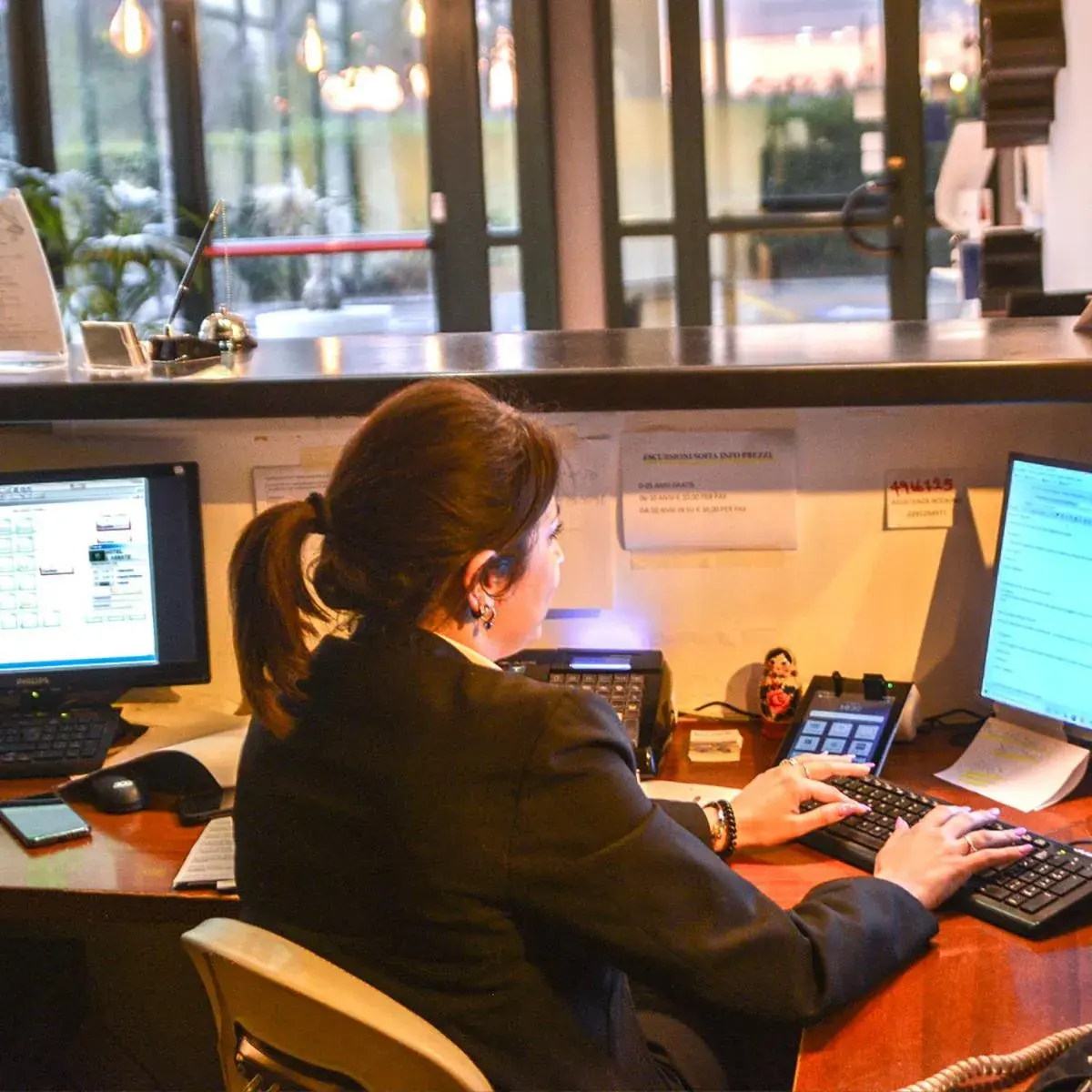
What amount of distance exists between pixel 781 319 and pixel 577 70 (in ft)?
4.02

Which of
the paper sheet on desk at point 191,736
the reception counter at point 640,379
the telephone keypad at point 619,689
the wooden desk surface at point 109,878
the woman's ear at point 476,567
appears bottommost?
the wooden desk surface at point 109,878

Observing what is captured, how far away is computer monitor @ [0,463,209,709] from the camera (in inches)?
80.7

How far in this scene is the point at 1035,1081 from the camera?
114 centimetres

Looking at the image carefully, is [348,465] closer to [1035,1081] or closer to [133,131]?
[1035,1081]

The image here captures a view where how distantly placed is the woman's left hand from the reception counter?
17.8 inches

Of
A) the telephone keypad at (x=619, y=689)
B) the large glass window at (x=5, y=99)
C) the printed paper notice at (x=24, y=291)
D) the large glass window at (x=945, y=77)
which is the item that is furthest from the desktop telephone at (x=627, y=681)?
the large glass window at (x=5, y=99)

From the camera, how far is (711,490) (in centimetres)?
204

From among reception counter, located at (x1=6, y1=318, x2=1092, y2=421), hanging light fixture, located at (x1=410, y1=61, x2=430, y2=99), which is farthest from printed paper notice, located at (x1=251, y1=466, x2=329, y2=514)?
hanging light fixture, located at (x1=410, y1=61, x2=430, y2=99)

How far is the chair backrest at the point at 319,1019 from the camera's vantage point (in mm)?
1165

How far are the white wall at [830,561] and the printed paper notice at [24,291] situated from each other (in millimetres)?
233

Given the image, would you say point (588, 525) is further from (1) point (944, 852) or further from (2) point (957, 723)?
(1) point (944, 852)

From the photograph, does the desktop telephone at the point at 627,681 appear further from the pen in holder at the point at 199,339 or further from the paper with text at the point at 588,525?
the pen in holder at the point at 199,339

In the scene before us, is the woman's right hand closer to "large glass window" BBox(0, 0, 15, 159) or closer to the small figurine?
the small figurine

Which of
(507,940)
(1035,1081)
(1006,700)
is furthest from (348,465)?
(1006,700)
